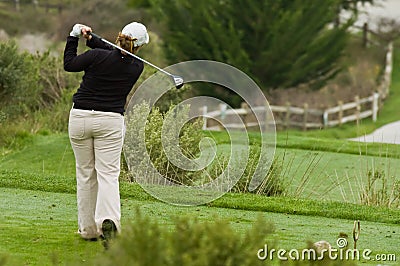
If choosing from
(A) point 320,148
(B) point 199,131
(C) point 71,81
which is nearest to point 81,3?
(C) point 71,81

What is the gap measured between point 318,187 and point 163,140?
218 centimetres

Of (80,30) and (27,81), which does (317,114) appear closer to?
(27,81)

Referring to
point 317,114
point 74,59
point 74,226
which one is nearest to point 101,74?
point 74,59

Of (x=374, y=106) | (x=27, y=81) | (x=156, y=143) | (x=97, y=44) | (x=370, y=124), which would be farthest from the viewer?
(x=374, y=106)

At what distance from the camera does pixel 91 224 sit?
6957 millimetres

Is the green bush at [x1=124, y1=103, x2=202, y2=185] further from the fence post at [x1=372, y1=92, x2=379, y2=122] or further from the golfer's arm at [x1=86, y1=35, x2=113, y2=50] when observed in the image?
the fence post at [x1=372, y1=92, x2=379, y2=122]

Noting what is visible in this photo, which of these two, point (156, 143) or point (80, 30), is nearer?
point (80, 30)

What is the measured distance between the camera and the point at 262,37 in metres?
31.1

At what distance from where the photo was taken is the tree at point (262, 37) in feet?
99.9

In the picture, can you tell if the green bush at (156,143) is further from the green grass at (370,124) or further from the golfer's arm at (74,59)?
the green grass at (370,124)

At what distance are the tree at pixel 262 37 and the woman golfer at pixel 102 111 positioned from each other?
22.9m

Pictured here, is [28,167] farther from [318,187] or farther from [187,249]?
[187,249]

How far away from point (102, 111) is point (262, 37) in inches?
975

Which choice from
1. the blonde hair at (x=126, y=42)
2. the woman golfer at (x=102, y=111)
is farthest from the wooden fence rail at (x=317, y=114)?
the blonde hair at (x=126, y=42)
